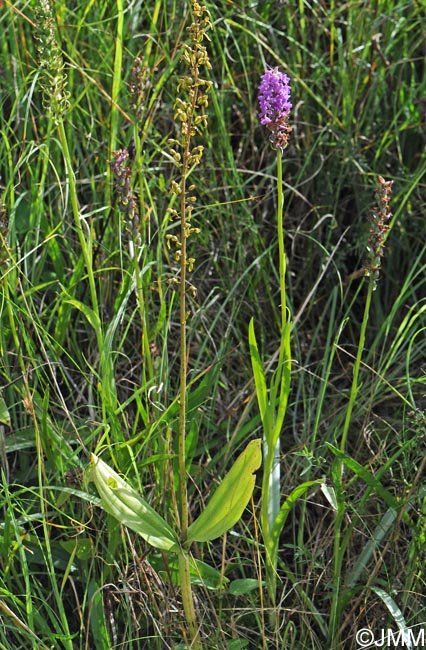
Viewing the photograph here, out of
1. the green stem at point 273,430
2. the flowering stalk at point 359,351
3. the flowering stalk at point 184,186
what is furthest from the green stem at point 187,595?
the flowering stalk at point 359,351

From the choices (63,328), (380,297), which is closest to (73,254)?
(63,328)

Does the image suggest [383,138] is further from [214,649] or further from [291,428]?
[214,649]

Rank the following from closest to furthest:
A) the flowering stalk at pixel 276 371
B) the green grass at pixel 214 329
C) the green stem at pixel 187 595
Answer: the flowering stalk at pixel 276 371, the green stem at pixel 187 595, the green grass at pixel 214 329

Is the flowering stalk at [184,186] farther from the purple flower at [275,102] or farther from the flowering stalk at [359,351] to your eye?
the flowering stalk at [359,351]

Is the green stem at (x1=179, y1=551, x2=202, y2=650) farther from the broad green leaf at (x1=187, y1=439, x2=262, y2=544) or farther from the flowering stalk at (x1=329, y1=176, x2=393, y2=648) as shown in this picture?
the flowering stalk at (x1=329, y1=176, x2=393, y2=648)

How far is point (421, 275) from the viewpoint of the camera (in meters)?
2.54

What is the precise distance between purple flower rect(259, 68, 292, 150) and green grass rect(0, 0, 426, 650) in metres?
0.43

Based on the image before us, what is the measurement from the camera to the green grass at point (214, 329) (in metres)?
1.80

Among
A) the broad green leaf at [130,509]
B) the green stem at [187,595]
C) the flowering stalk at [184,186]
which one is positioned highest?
the flowering stalk at [184,186]

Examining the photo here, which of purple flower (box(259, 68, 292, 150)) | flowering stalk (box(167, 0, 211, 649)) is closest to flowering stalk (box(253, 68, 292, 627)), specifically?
purple flower (box(259, 68, 292, 150))

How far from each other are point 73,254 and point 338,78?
1.03 meters

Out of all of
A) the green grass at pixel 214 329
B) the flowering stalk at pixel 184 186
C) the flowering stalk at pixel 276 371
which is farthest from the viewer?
the green grass at pixel 214 329

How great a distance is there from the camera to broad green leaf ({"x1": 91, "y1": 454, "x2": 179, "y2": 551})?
1.60 meters

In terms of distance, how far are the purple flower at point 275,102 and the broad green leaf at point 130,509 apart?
2.36ft
